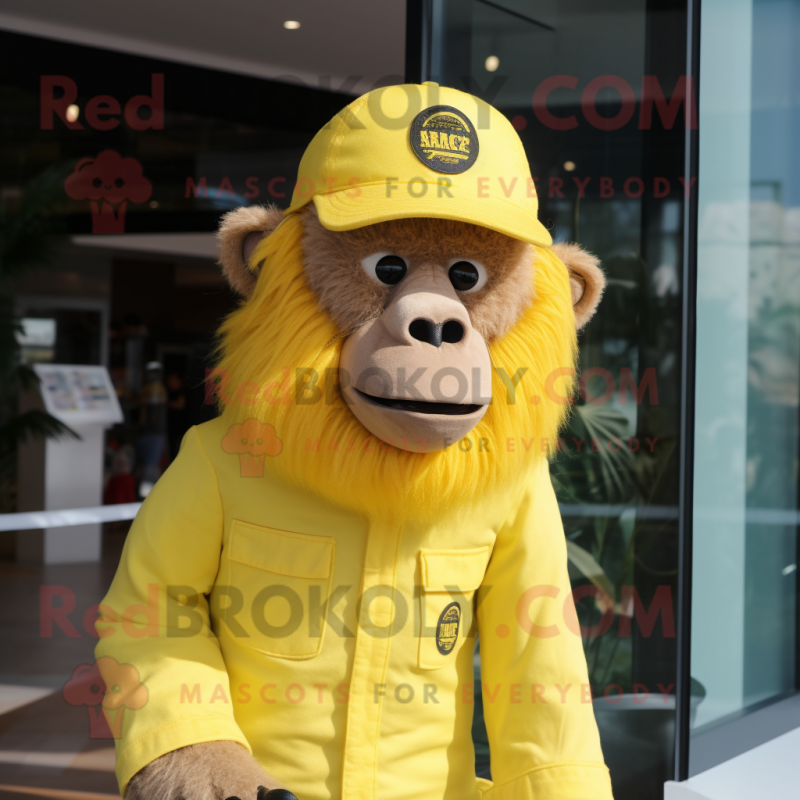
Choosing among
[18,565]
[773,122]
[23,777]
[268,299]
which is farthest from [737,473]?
[18,565]

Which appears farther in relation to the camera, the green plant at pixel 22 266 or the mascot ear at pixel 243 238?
the green plant at pixel 22 266

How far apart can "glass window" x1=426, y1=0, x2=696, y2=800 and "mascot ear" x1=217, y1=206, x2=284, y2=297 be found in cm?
95

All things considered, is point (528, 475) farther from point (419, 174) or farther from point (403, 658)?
point (419, 174)

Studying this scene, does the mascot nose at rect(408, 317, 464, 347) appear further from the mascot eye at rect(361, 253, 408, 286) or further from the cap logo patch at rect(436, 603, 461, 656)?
the cap logo patch at rect(436, 603, 461, 656)

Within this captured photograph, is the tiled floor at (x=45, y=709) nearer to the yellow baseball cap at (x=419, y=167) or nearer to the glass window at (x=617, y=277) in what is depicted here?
the glass window at (x=617, y=277)

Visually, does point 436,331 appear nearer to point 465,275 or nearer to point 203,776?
point 465,275

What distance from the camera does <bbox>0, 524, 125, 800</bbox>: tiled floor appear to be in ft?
8.16

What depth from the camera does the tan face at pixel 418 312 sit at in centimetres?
98

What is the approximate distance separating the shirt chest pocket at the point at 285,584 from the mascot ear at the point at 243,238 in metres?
0.34

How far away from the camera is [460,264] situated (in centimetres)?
107

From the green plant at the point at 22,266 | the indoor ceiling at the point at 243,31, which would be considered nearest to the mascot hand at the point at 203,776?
the indoor ceiling at the point at 243,31

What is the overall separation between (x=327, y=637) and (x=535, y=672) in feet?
0.97

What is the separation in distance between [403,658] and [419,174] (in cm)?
63

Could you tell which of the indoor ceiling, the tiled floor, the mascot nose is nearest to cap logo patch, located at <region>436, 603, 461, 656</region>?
the mascot nose
